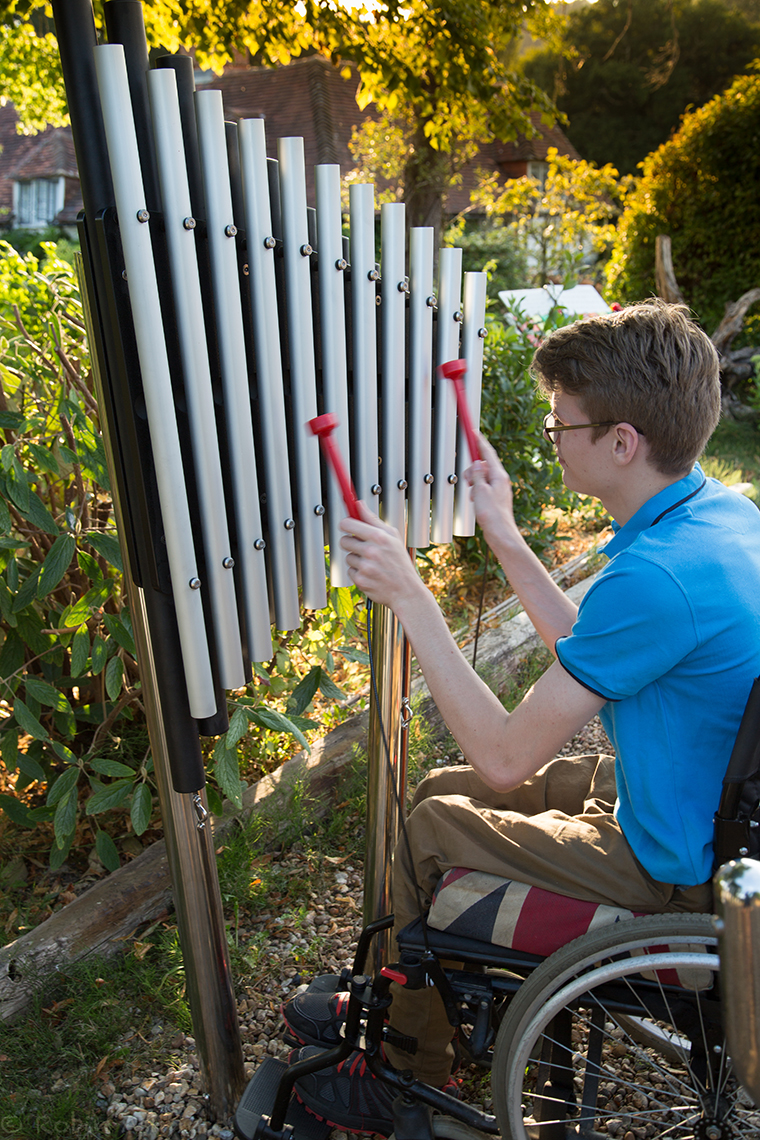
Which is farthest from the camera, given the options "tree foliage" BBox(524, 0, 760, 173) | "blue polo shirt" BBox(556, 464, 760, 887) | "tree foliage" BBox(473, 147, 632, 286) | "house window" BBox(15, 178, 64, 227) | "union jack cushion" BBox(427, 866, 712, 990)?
"tree foliage" BBox(524, 0, 760, 173)

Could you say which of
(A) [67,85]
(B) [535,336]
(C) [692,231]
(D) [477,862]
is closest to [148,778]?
(D) [477,862]

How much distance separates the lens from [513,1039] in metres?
1.34

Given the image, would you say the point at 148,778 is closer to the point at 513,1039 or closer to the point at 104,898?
the point at 104,898

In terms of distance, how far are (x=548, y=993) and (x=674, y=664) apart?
553mm

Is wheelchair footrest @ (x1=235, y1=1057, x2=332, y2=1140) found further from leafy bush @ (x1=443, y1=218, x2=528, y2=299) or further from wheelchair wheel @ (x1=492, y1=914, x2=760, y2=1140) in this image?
leafy bush @ (x1=443, y1=218, x2=528, y2=299)

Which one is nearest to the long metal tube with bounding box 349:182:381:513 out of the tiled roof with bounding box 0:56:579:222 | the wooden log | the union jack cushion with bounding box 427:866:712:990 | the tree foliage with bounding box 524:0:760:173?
the union jack cushion with bounding box 427:866:712:990

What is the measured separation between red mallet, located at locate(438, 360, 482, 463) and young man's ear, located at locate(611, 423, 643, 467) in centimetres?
36

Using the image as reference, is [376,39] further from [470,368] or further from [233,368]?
[233,368]

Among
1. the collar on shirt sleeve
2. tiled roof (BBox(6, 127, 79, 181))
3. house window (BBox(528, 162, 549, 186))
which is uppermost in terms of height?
tiled roof (BBox(6, 127, 79, 181))

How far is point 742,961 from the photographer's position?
706mm

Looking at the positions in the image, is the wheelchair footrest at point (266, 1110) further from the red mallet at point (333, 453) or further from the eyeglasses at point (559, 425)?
the eyeglasses at point (559, 425)

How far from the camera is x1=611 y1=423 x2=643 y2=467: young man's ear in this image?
1498mm

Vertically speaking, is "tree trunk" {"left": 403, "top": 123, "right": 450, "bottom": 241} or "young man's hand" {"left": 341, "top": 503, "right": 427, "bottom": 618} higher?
"tree trunk" {"left": 403, "top": 123, "right": 450, "bottom": 241}

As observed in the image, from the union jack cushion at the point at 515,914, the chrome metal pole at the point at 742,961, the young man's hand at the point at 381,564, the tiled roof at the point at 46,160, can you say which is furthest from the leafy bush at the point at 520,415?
the tiled roof at the point at 46,160
